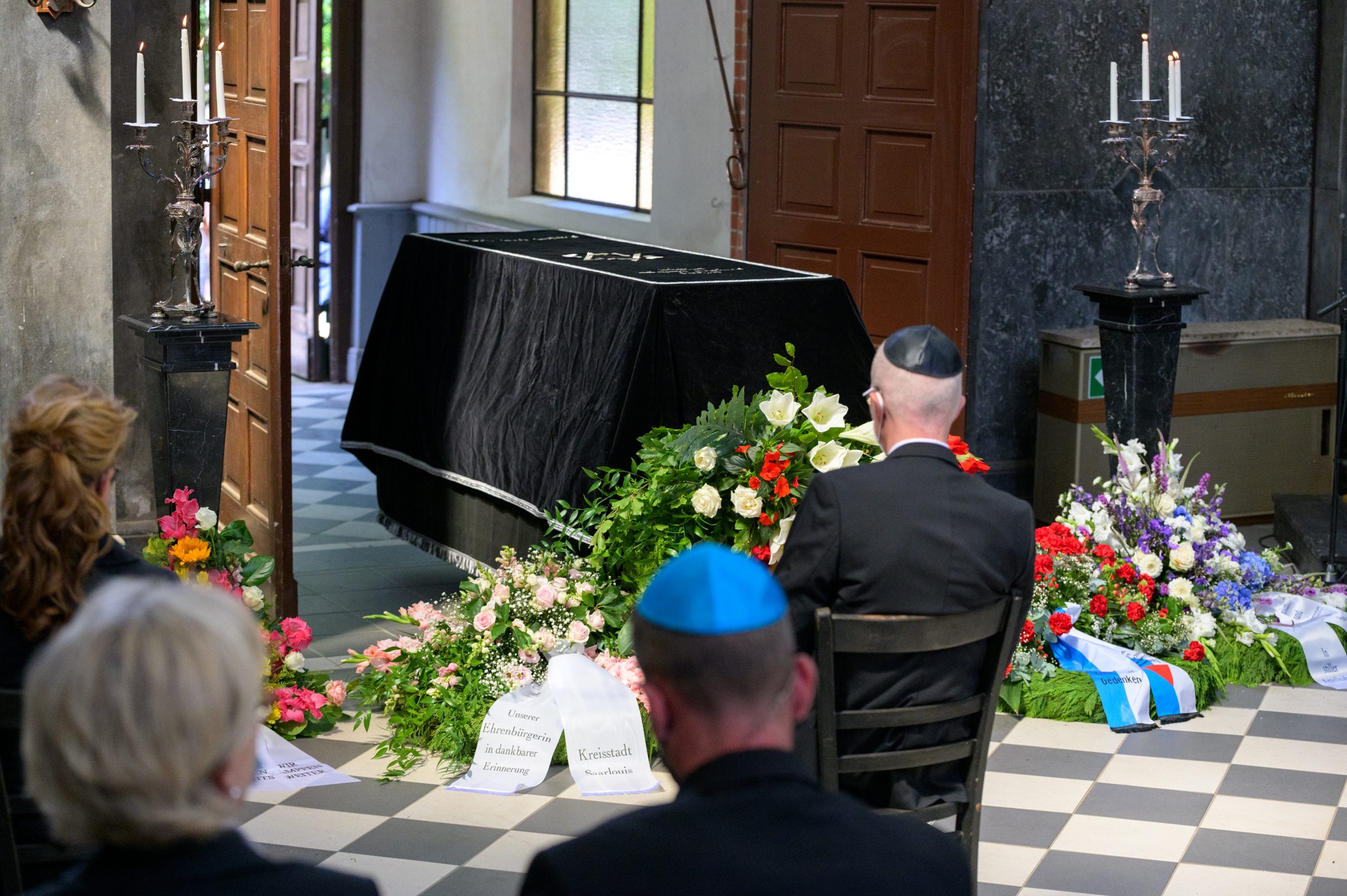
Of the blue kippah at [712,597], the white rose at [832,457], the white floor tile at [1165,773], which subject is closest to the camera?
the blue kippah at [712,597]

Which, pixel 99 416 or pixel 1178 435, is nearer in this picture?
pixel 99 416

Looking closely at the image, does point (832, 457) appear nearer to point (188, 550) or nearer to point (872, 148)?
point (188, 550)

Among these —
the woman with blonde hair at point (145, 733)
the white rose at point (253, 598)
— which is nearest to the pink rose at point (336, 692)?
the white rose at point (253, 598)

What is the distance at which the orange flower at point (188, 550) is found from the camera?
4469 mm

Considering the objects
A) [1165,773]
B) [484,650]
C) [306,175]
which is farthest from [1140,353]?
[306,175]

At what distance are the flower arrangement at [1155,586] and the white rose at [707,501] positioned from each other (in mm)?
1157

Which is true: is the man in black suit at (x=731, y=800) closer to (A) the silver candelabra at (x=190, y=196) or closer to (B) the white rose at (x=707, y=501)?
(B) the white rose at (x=707, y=501)

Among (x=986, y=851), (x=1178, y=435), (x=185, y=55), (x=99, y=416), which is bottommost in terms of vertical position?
(x=986, y=851)

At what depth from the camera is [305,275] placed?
11.0 metres

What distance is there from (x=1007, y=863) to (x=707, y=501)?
1.16 m

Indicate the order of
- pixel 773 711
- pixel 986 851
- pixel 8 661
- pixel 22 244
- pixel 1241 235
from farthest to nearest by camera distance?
pixel 1241 235 → pixel 22 244 → pixel 986 851 → pixel 8 661 → pixel 773 711

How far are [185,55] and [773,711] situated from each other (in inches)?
143

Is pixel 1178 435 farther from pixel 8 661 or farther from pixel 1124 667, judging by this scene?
pixel 8 661

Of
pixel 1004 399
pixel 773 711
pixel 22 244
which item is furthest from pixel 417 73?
pixel 773 711
